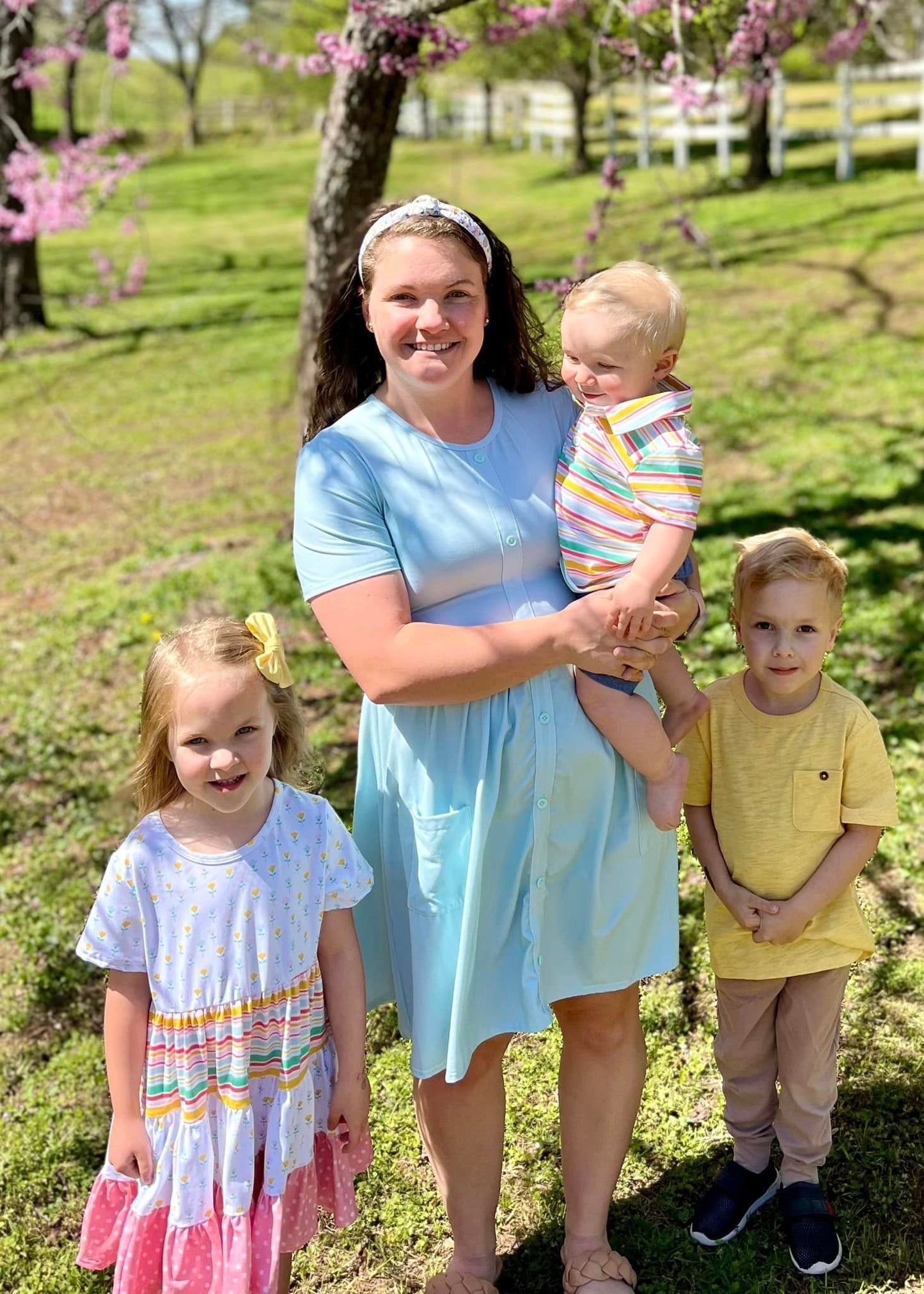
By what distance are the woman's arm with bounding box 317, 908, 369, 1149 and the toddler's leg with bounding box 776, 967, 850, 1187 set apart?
877mm

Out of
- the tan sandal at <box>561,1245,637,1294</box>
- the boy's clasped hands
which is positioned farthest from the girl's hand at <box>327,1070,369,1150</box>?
the boy's clasped hands

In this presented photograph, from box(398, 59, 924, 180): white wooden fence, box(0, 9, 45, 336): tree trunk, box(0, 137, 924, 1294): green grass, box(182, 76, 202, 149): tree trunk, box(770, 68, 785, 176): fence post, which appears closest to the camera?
box(0, 137, 924, 1294): green grass

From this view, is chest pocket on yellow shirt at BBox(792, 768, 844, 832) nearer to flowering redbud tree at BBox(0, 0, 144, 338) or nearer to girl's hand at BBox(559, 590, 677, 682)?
girl's hand at BBox(559, 590, 677, 682)

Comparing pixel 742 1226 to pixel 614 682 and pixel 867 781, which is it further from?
pixel 614 682

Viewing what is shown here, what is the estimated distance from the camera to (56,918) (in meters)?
4.09

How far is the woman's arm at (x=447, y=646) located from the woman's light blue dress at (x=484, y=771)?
6 centimetres

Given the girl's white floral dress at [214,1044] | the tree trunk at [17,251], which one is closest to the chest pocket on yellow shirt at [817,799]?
the girl's white floral dress at [214,1044]

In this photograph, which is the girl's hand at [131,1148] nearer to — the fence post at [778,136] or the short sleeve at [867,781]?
the short sleeve at [867,781]

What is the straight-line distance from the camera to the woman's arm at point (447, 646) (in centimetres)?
205

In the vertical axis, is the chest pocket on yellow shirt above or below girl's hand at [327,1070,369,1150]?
above

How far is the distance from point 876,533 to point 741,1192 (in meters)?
4.25

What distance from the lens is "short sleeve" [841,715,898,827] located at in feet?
7.92

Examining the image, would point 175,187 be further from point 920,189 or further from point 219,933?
point 219,933

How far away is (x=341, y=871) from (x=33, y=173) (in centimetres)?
1024
